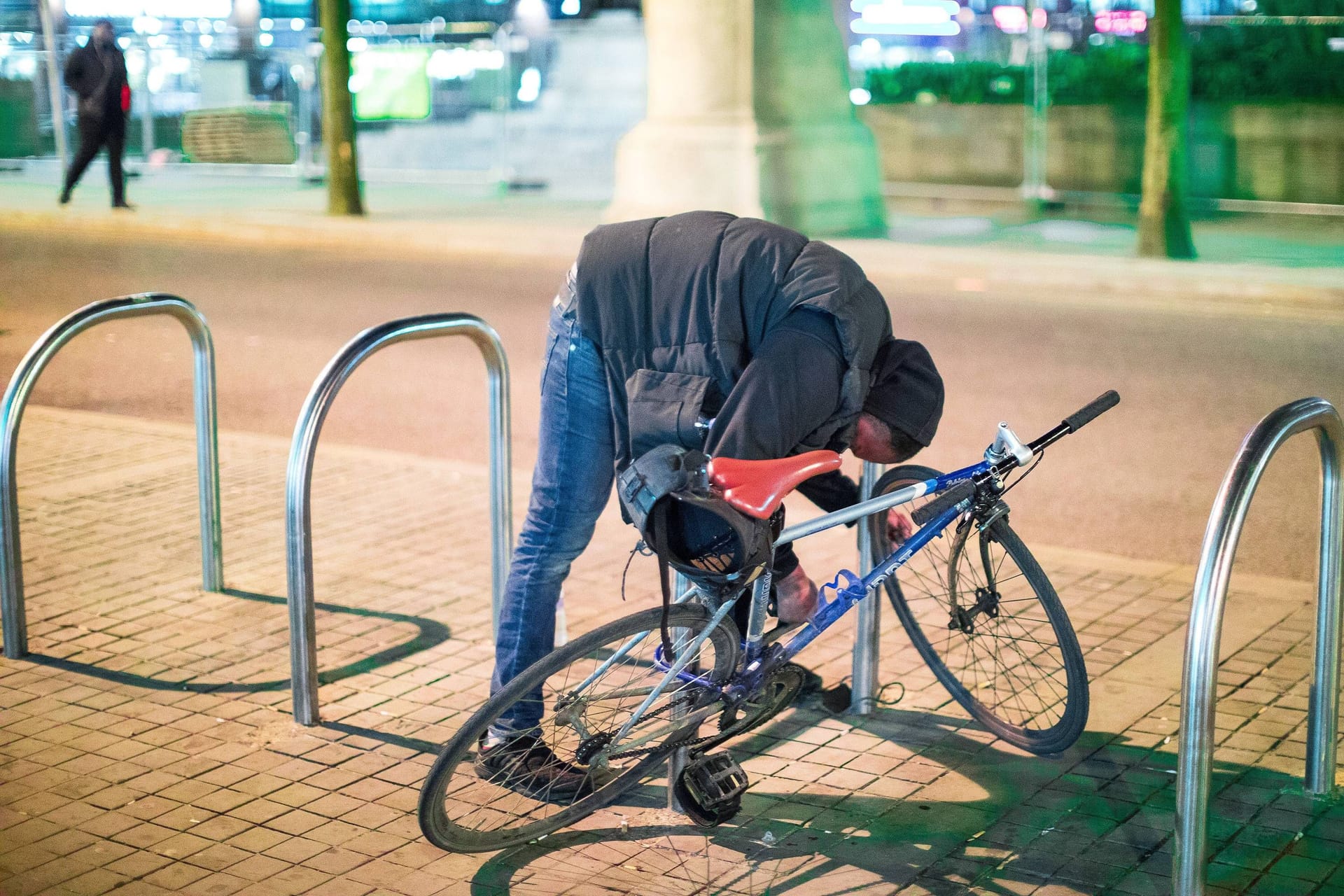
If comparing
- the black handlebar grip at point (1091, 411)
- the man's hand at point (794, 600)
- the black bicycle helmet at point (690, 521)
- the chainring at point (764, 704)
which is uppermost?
the black handlebar grip at point (1091, 411)

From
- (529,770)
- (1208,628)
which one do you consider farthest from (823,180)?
(1208,628)

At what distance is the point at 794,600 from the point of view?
3.97 meters

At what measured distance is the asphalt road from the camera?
7.02 metres

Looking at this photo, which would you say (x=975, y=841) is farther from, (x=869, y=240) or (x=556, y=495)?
(x=869, y=240)

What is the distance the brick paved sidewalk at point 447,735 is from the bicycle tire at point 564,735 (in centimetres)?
8

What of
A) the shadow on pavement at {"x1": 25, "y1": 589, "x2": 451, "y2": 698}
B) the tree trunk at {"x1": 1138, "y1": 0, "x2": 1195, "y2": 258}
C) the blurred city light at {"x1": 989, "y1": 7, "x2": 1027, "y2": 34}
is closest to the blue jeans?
the shadow on pavement at {"x1": 25, "y1": 589, "x2": 451, "y2": 698}

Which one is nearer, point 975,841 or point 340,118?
point 975,841

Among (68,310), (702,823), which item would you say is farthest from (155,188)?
(702,823)

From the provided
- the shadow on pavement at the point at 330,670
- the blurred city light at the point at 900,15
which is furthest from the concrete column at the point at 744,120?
the shadow on pavement at the point at 330,670

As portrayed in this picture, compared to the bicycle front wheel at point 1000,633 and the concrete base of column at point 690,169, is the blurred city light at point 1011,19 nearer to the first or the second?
the concrete base of column at point 690,169

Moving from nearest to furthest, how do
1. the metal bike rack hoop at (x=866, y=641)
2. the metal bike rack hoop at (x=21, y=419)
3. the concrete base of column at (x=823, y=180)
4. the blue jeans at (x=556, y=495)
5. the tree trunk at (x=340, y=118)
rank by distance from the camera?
the blue jeans at (x=556, y=495) < the metal bike rack hoop at (x=866, y=641) < the metal bike rack hoop at (x=21, y=419) < the concrete base of column at (x=823, y=180) < the tree trunk at (x=340, y=118)

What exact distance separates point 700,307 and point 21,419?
2919 millimetres

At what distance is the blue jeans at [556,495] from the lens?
154 inches

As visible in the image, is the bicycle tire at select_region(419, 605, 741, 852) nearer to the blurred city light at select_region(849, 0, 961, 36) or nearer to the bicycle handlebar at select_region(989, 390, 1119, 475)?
the bicycle handlebar at select_region(989, 390, 1119, 475)
